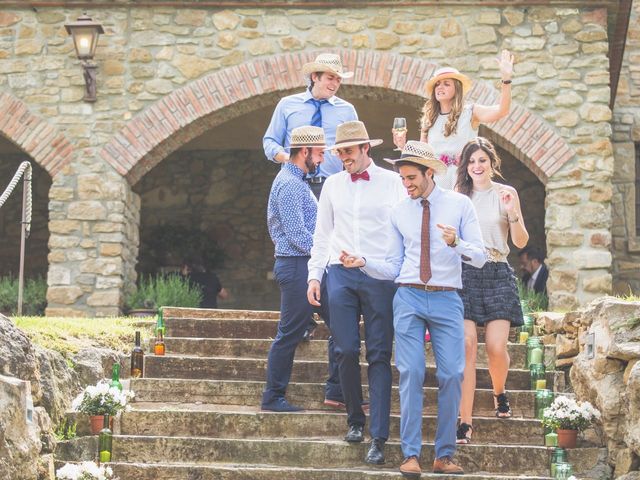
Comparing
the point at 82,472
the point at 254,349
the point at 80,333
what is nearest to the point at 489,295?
the point at 254,349

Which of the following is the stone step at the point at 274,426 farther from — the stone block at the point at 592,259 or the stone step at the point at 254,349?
the stone block at the point at 592,259

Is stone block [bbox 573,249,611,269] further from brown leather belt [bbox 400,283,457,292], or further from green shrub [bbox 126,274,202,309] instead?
brown leather belt [bbox 400,283,457,292]

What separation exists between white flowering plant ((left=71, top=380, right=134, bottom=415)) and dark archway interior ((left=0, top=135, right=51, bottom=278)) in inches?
359

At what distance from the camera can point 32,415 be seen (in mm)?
6414

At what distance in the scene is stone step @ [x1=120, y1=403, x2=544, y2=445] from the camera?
7.14 meters

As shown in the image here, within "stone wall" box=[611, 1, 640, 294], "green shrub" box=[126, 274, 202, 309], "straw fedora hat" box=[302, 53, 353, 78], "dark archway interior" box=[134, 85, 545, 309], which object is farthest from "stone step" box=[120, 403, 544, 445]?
"dark archway interior" box=[134, 85, 545, 309]

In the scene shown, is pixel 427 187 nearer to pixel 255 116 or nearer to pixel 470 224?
pixel 470 224

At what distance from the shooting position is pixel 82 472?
644 cm

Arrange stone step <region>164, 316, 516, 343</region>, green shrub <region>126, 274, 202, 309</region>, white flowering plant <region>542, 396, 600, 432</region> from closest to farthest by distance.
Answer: white flowering plant <region>542, 396, 600, 432</region>
stone step <region>164, 316, 516, 343</region>
green shrub <region>126, 274, 202, 309</region>

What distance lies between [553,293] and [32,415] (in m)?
6.47

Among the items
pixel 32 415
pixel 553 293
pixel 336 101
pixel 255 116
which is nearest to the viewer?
pixel 32 415

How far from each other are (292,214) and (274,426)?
1.26m

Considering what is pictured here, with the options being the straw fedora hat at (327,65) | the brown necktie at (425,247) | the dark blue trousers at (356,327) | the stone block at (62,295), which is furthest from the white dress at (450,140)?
the stone block at (62,295)

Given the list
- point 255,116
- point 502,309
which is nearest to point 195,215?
point 255,116
